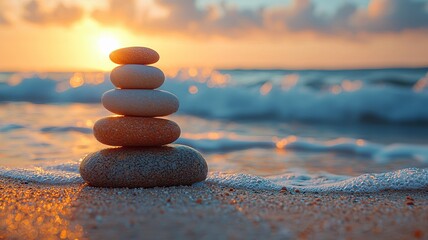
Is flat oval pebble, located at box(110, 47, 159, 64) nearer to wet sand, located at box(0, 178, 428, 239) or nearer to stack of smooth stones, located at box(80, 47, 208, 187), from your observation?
stack of smooth stones, located at box(80, 47, 208, 187)

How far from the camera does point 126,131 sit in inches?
196

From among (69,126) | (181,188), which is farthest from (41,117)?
(181,188)

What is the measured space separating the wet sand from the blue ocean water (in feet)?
2.75

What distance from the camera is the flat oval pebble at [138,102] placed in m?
4.97

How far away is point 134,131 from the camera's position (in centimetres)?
498

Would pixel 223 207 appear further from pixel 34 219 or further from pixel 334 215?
pixel 34 219

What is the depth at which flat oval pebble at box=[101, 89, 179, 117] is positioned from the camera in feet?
16.3

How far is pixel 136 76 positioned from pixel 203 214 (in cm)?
180

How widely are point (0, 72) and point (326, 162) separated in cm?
4000

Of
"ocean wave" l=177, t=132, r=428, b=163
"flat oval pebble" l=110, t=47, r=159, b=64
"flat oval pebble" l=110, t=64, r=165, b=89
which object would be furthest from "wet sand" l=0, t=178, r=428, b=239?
"ocean wave" l=177, t=132, r=428, b=163

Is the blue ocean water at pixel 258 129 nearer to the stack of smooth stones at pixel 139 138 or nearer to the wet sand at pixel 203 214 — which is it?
the stack of smooth stones at pixel 139 138

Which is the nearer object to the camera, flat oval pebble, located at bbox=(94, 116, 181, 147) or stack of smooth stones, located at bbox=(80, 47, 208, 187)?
stack of smooth stones, located at bbox=(80, 47, 208, 187)

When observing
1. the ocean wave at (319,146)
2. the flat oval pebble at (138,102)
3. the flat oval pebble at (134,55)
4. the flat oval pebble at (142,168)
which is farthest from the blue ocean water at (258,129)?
the flat oval pebble at (134,55)

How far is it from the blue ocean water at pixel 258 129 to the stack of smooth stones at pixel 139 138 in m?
0.60
